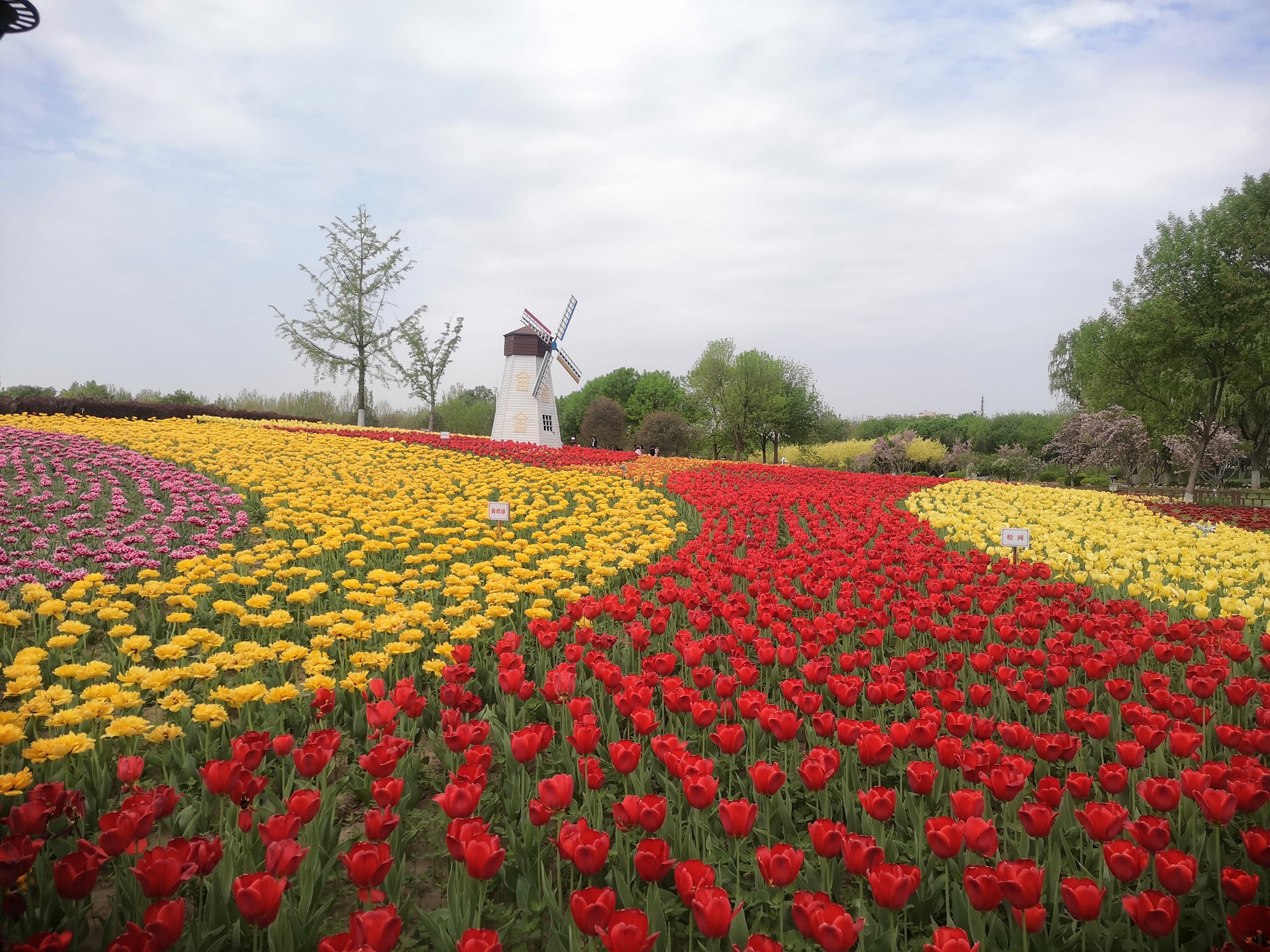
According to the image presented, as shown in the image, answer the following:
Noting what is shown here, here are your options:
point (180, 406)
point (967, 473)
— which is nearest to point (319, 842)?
point (180, 406)

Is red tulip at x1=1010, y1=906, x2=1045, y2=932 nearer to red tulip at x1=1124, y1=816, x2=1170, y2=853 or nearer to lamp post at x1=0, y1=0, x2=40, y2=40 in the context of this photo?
red tulip at x1=1124, y1=816, x2=1170, y2=853

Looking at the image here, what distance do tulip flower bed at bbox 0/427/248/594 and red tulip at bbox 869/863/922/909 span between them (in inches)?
175

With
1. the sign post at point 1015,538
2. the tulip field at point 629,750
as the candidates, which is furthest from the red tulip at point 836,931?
the sign post at point 1015,538

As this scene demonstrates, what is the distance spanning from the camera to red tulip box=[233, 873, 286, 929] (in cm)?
190

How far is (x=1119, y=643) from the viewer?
421 centimetres

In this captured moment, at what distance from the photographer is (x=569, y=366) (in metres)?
39.6

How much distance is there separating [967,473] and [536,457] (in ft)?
105

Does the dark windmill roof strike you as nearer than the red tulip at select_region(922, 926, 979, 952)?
No

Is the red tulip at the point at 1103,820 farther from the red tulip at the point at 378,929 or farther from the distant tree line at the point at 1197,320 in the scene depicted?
the distant tree line at the point at 1197,320

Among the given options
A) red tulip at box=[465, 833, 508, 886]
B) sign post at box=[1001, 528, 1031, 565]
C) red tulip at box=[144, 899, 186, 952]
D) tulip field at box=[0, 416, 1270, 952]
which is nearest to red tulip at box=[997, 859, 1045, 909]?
tulip field at box=[0, 416, 1270, 952]

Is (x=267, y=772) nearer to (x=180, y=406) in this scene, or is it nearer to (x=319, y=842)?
(x=319, y=842)

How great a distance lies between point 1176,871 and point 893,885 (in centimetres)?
82

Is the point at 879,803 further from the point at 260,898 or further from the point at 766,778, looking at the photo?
the point at 260,898

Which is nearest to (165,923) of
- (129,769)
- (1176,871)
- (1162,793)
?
(129,769)
